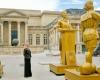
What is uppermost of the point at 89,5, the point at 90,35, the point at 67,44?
the point at 89,5

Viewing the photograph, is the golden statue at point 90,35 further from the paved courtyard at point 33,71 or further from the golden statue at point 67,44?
the golden statue at point 67,44

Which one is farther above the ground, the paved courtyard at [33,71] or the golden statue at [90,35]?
the golden statue at [90,35]

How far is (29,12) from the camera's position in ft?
296

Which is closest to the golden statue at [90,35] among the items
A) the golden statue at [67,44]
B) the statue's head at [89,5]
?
the statue's head at [89,5]

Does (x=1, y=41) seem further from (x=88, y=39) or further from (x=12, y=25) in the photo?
(x=88, y=39)

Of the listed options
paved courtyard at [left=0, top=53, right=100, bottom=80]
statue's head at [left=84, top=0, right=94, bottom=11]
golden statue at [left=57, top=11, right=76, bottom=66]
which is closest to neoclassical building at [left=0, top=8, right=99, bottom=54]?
paved courtyard at [left=0, top=53, right=100, bottom=80]

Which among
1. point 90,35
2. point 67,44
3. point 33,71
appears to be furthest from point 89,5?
point 33,71

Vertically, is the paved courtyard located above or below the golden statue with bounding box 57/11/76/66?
below

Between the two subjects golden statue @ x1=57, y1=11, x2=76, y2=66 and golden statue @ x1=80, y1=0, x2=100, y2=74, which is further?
golden statue @ x1=57, y1=11, x2=76, y2=66

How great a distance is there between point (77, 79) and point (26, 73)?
4760mm

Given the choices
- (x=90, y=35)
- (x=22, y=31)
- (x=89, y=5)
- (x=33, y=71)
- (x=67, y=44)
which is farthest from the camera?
(x=22, y=31)

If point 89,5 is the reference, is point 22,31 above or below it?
above

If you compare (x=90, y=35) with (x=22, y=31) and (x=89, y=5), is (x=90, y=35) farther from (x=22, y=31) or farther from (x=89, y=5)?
(x=22, y=31)

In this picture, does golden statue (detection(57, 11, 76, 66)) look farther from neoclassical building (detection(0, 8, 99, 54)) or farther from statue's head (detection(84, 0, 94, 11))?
neoclassical building (detection(0, 8, 99, 54))
